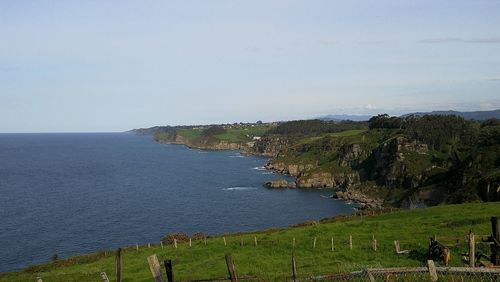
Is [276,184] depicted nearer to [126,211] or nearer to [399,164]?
[399,164]

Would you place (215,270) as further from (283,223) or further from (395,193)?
(395,193)

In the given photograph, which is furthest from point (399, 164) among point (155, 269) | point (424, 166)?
point (155, 269)

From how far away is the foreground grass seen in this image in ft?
107

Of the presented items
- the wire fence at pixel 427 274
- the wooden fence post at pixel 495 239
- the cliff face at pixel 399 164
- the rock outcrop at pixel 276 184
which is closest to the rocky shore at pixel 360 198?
the cliff face at pixel 399 164

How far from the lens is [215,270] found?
37188mm

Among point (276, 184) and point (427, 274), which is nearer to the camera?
point (427, 274)

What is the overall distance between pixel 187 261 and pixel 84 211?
9247 centimetres

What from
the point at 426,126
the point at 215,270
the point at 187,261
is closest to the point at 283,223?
the point at 187,261

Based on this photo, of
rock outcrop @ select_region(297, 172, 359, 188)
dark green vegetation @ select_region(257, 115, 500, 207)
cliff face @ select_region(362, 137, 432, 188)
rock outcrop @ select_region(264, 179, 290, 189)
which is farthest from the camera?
rock outcrop @ select_region(297, 172, 359, 188)

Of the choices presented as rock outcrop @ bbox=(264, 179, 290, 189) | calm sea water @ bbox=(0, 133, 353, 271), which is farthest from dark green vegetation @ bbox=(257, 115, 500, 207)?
calm sea water @ bbox=(0, 133, 353, 271)

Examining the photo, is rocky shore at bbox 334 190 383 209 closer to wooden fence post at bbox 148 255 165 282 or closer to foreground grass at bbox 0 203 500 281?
foreground grass at bbox 0 203 500 281

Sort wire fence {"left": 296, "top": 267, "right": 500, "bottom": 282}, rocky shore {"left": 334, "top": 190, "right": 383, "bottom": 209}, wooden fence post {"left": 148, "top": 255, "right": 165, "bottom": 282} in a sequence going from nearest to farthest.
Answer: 1. wooden fence post {"left": 148, "top": 255, "right": 165, "bottom": 282}
2. wire fence {"left": 296, "top": 267, "right": 500, "bottom": 282}
3. rocky shore {"left": 334, "top": 190, "right": 383, "bottom": 209}

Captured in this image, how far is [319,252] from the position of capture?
130 ft

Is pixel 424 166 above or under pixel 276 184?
above
